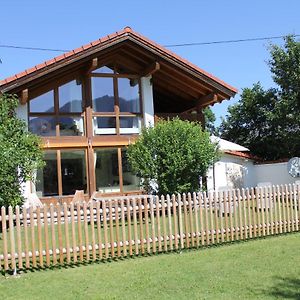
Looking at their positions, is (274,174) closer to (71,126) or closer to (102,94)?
(102,94)

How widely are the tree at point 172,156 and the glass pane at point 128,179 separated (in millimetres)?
2922

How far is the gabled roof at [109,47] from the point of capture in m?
15.9

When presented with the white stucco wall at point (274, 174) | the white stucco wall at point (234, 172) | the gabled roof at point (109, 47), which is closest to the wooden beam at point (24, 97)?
the gabled roof at point (109, 47)

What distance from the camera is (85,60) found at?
684 inches

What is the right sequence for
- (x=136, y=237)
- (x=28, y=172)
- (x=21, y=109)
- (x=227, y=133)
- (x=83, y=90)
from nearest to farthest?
(x=136, y=237) < (x=28, y=172) < (x=21, y=109) < (x=83, y=90) < (x=227, y=133)

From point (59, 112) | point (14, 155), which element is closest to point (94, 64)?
point (59, 112)

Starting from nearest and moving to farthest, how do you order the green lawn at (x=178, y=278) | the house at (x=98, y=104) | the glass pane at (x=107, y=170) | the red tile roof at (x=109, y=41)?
the green lawn at (x=178, y=278) < the red tile roof at (x=109, y=41) < the house at (x=98, y=104) < the glass pane at (x=107, y=170)

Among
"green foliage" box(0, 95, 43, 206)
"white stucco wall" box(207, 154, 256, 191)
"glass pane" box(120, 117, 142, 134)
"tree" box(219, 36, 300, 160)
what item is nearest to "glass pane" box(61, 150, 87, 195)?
"glass pane" box(120, 117, 142, 134)

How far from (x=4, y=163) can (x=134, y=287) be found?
18.0 feet

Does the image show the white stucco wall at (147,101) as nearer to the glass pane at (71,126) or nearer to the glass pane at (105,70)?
the glass pane at (105,70)

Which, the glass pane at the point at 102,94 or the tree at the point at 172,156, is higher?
the glass pane at the point at 102,94

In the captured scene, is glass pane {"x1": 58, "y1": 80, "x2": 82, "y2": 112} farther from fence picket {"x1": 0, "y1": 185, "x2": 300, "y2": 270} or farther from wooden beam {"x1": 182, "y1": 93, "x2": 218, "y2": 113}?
fence picket {"x1": 0, "y1": 185, "x2": 300, "y2": 270}

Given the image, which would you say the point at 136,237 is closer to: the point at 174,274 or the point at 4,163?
the point at 174,274

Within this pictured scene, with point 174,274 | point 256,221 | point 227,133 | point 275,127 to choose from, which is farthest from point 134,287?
point 227,133
